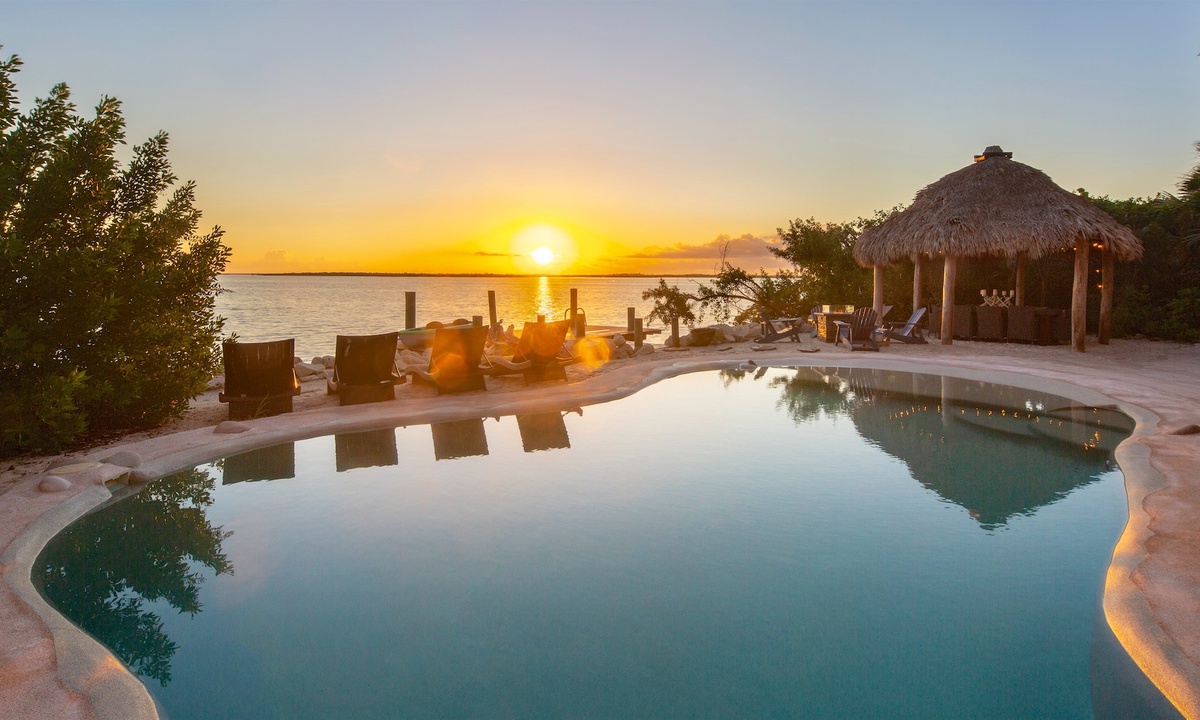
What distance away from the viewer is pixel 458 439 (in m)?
7.12

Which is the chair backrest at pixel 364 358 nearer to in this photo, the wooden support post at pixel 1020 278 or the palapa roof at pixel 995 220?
the palapa roof at pixel 995 220

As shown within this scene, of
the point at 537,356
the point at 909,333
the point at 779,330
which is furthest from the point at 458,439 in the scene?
the point at 779,330

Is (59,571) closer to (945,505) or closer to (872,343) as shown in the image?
(945,505)

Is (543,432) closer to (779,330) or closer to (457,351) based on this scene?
(457,351)

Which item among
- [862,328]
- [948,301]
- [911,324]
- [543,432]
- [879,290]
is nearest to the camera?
[543,432]

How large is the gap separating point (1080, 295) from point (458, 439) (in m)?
11.6

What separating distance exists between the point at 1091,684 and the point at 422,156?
55.9 ft

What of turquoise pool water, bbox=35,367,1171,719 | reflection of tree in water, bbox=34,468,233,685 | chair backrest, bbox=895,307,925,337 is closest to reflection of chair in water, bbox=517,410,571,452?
turquoise pool water, bbox=35,367,1171,719

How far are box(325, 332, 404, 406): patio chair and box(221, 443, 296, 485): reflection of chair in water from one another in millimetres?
1655

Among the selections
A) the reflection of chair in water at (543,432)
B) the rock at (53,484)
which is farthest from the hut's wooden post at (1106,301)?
the rock at (53,484)

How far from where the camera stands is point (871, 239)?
15.4m

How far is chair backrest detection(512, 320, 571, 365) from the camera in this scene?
959 cm

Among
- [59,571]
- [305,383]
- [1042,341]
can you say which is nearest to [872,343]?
[1042,341]

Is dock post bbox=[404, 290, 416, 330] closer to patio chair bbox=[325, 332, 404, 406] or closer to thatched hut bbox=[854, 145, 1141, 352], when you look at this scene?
patio chair bbox=[325, 332, 404, 406]
